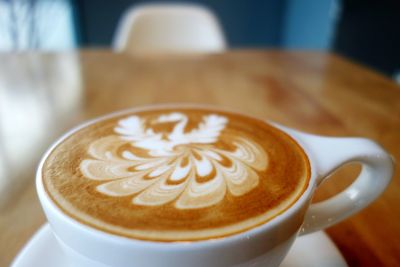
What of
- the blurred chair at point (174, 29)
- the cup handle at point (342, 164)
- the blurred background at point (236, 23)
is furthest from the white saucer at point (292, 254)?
the blurred background at point (236, 23)

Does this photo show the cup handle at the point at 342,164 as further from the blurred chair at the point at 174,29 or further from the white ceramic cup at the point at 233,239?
the blurred chair at the point at 174,29

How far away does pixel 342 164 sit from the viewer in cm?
31

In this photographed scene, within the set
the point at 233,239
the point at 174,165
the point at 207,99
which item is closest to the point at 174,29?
the point at 207,99

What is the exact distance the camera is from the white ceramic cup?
23cm

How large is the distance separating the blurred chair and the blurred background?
111cm

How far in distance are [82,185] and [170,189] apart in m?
0.07

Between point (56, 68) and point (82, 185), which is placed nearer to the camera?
point (82, 185)

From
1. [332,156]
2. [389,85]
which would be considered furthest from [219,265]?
[389,85]

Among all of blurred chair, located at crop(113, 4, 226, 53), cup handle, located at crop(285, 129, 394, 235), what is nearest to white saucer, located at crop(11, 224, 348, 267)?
cup handle, located at crop(285, 129, 394, 235)

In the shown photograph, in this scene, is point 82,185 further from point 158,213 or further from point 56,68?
point 56,68

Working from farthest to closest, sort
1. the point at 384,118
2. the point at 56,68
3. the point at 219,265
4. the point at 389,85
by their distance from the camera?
the point at 56,68 < the point at 389,85 < the point at 384,118 < the point at 219,265

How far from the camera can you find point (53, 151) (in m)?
0.34

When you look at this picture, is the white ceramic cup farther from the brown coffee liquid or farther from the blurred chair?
the blurred chair

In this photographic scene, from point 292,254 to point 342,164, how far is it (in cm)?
10
